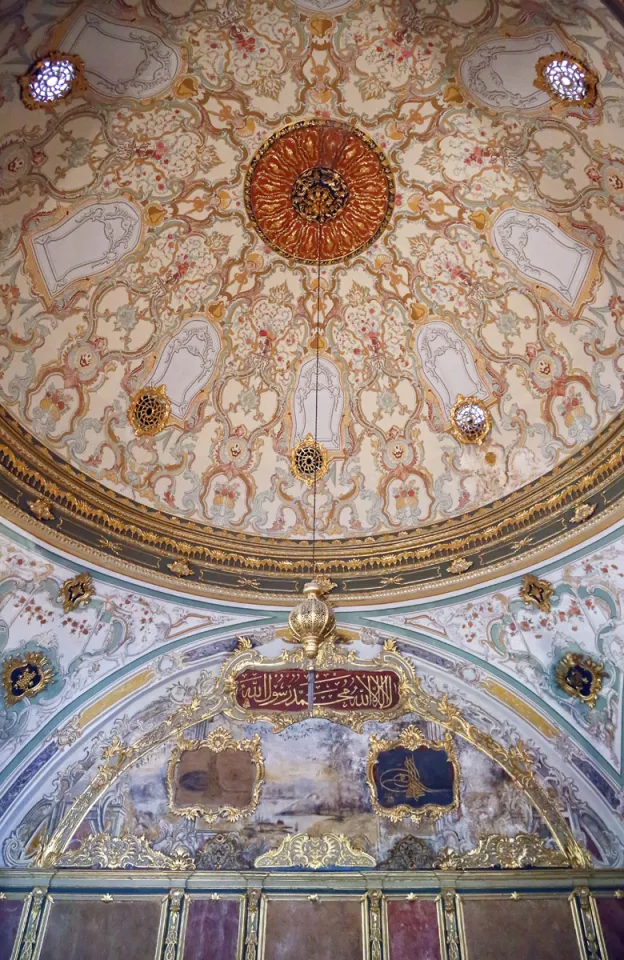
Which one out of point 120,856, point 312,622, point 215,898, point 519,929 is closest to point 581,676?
point 519,929

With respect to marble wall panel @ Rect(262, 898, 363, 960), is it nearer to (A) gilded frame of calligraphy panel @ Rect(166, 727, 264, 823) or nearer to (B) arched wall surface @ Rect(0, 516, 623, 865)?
(A) gilded frame of calligraphy panel @ Rect(166, 727, 264, 823)

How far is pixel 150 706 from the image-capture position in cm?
1063

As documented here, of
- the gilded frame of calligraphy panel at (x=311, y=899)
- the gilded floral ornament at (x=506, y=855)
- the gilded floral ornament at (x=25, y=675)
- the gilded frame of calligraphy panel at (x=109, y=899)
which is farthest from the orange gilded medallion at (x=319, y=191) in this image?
the gilded frame of calligraphy panel at (x=109, y=899)

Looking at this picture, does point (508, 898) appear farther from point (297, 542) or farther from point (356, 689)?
point (297, 542)

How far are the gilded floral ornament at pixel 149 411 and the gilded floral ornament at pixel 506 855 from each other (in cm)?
747

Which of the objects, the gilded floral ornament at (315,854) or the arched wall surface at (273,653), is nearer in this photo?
the gilded floral ornament at (315,854)

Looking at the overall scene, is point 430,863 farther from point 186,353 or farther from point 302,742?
point 186,353

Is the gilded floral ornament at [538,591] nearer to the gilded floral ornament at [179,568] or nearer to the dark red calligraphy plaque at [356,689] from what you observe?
the dark red calligraphy plaque at [356,689]

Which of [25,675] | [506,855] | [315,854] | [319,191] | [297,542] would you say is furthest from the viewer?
[297,542]


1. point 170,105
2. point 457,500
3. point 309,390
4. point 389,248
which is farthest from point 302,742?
point 170,105

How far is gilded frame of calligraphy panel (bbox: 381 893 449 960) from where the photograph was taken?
344 inches

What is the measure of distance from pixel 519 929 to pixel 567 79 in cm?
1023

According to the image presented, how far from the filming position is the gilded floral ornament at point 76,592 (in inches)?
391

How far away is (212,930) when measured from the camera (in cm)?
895
